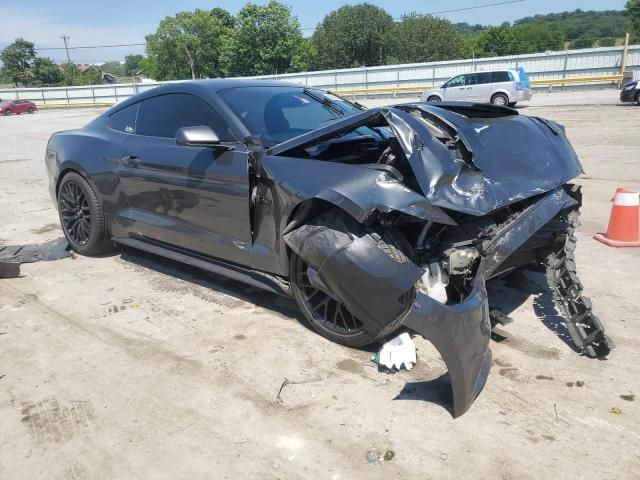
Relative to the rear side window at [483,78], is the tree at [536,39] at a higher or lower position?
higher

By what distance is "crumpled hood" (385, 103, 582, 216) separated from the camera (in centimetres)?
289

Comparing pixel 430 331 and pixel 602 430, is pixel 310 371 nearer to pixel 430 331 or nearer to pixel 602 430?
pixel 430 331

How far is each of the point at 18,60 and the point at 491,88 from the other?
74.2 m

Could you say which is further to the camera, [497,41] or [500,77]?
[497,41]

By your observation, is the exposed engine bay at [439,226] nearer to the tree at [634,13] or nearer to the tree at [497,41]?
the tree at [634,13]

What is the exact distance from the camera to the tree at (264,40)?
2564 inches

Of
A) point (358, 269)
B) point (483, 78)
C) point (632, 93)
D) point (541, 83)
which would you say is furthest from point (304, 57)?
point (358, 269)

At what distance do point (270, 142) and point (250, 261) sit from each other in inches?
32.3

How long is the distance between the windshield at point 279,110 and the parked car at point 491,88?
18.4m

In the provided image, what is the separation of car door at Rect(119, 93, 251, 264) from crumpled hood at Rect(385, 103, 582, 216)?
3.88 feet

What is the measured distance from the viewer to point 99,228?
16.7ft

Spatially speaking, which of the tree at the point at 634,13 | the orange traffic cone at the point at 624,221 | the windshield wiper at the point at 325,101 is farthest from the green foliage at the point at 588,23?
the windshield wiper at the point at 325,101

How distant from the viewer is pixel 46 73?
74.8 metres

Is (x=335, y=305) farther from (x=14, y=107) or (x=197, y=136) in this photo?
(x=14, y=107)
